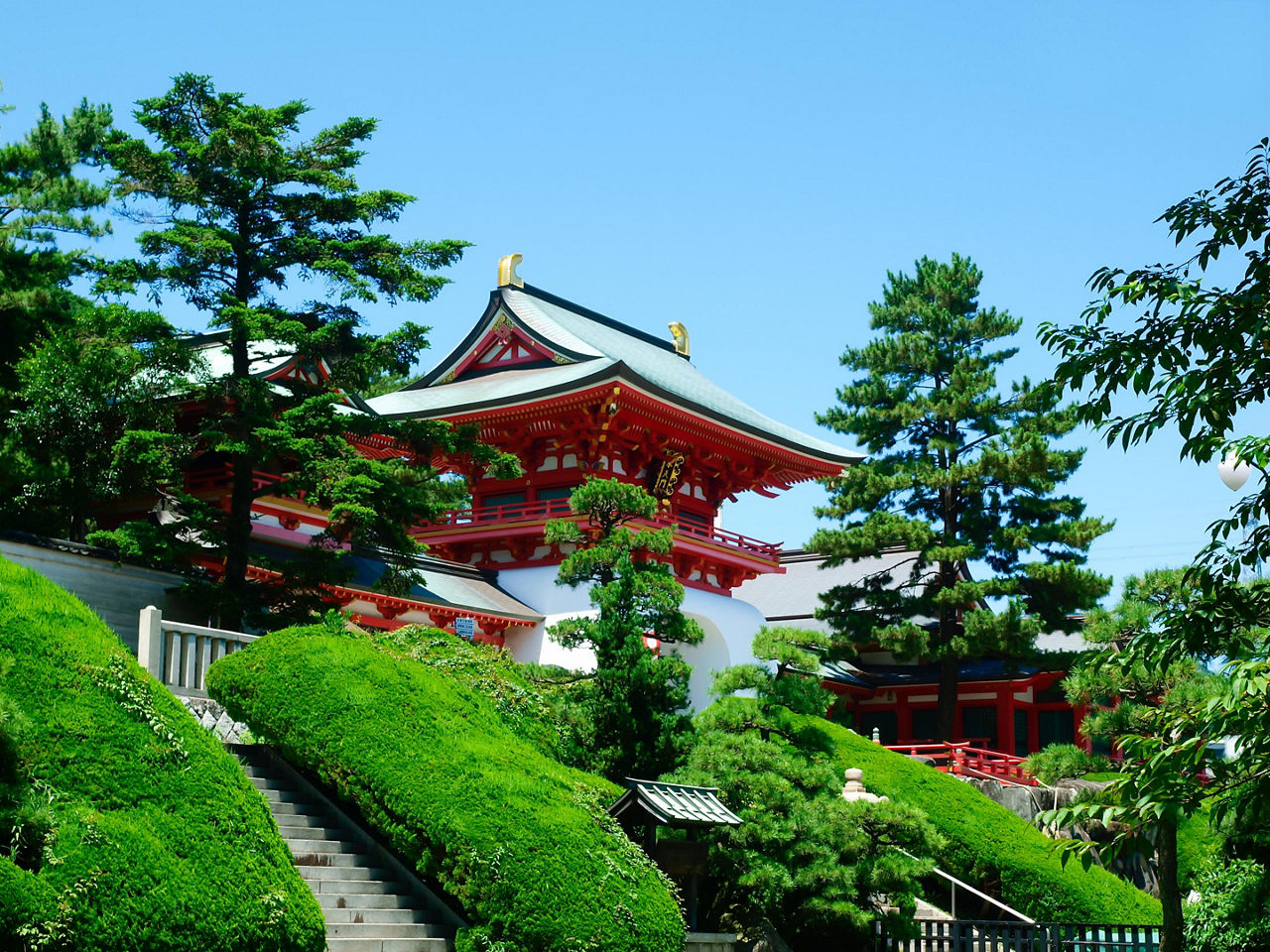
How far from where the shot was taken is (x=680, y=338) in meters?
35.9

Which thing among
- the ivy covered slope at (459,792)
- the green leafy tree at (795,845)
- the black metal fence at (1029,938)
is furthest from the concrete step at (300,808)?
the black metal fence at (1029,938)

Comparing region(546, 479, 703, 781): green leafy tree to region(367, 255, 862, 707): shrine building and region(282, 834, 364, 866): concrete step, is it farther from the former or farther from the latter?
region(367, 255, 862, 707): shrine building

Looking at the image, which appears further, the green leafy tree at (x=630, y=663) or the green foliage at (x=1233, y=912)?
the green leafy tree at (x=630, y=663)

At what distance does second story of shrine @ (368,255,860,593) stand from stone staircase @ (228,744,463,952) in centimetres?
1253

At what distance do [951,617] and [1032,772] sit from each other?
32.1 feet

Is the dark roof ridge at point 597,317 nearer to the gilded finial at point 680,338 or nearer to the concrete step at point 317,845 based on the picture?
the gilded finial at point 680,338

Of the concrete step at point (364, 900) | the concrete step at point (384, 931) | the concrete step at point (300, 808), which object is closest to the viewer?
the concrete step at point (384, 931)

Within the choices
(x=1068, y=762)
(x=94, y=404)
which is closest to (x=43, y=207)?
(x=94, y=404)

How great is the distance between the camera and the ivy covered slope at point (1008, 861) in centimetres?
1941

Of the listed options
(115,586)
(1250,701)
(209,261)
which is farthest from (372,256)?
(1250,701)

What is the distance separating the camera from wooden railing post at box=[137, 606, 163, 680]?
47.1 feet

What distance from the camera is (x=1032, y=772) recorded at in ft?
72.2

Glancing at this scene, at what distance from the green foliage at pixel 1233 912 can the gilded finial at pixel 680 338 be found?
2342cm

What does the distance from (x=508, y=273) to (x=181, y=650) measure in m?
16.7
